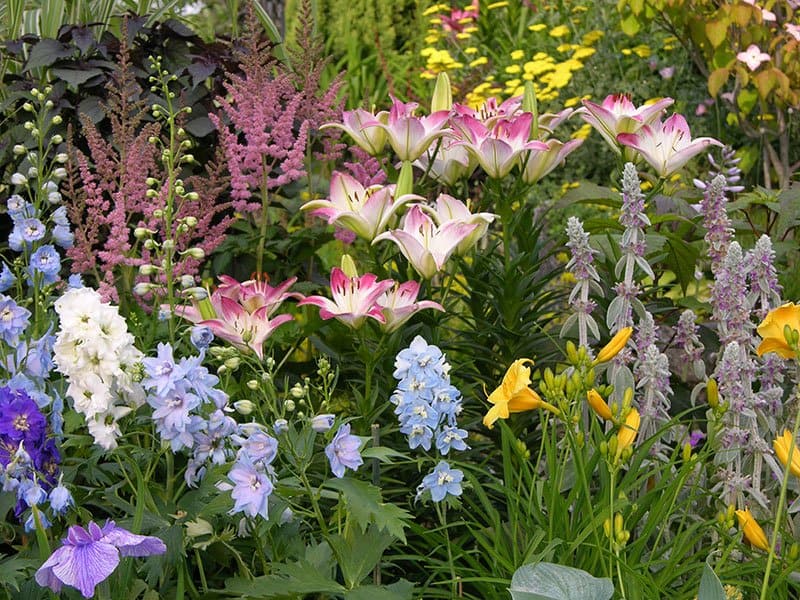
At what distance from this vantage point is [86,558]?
1462 millimetres

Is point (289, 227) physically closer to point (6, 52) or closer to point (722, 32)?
point (6, 52)

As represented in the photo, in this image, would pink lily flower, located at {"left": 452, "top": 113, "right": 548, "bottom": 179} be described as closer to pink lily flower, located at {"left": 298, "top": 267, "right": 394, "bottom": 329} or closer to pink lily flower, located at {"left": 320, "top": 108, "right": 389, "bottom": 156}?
pink lily flower, located at {"left": 320, "top": 108, "right": 389, "bottom": 156}

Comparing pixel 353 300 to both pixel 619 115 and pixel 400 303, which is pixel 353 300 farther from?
pixel 619 115

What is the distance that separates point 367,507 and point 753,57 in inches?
152

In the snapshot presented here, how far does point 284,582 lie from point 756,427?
40.1 inches

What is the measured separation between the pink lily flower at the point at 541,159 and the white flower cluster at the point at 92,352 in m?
1.17

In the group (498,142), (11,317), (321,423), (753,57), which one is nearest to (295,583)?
(321,423)

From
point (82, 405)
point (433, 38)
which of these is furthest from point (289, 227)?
point (433, 38)

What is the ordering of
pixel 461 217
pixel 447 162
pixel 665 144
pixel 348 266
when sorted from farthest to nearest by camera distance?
1. pixel 447 162
2. pixel 665 144
3. pixel 461 217
4. pixel 348 266

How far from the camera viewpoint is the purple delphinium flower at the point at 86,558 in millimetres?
1448

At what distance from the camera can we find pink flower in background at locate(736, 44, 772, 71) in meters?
4.75

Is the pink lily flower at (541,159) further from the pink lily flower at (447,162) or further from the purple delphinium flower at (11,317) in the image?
the purple delphinium flower at (11,317)

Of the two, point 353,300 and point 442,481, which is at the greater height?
point 353,300

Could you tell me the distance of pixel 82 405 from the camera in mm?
1578
